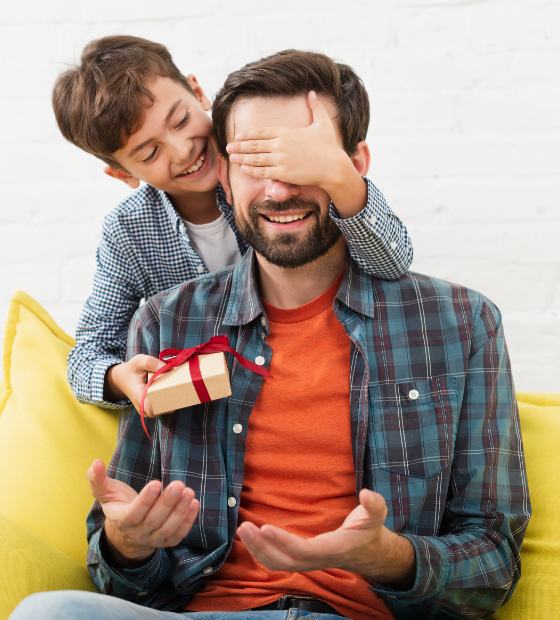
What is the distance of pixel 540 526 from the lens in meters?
1.12

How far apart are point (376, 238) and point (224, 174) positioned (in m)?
0.40

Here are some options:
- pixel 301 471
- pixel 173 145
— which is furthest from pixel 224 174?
pixel 301 471

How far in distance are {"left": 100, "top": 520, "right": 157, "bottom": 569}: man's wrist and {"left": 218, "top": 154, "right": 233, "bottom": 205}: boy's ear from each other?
673mm

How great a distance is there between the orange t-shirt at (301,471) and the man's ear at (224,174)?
341 mm

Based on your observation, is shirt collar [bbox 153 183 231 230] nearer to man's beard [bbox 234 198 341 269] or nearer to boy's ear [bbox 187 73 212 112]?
boy's ear [bbox 187 73 212 112]

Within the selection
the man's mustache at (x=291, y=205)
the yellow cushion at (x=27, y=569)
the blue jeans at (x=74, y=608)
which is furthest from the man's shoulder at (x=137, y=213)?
the blue jeans at (x=74, y=608)

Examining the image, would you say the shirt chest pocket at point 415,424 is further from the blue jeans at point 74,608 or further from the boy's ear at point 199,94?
the boy's ear at point 199,94

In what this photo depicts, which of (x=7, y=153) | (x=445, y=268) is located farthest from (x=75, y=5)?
(x=445, y=268)

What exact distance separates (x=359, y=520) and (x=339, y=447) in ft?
1.01

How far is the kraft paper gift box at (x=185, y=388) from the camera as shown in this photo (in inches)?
37.7

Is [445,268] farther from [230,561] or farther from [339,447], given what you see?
[230,561]

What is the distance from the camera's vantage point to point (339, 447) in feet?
3.52

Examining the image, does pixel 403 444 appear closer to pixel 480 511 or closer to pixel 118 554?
pixel 480 511

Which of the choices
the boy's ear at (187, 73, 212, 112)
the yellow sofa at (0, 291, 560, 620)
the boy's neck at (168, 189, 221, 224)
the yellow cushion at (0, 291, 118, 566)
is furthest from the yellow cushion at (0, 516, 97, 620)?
the boy's ear at (187, 73, 212, 112)
